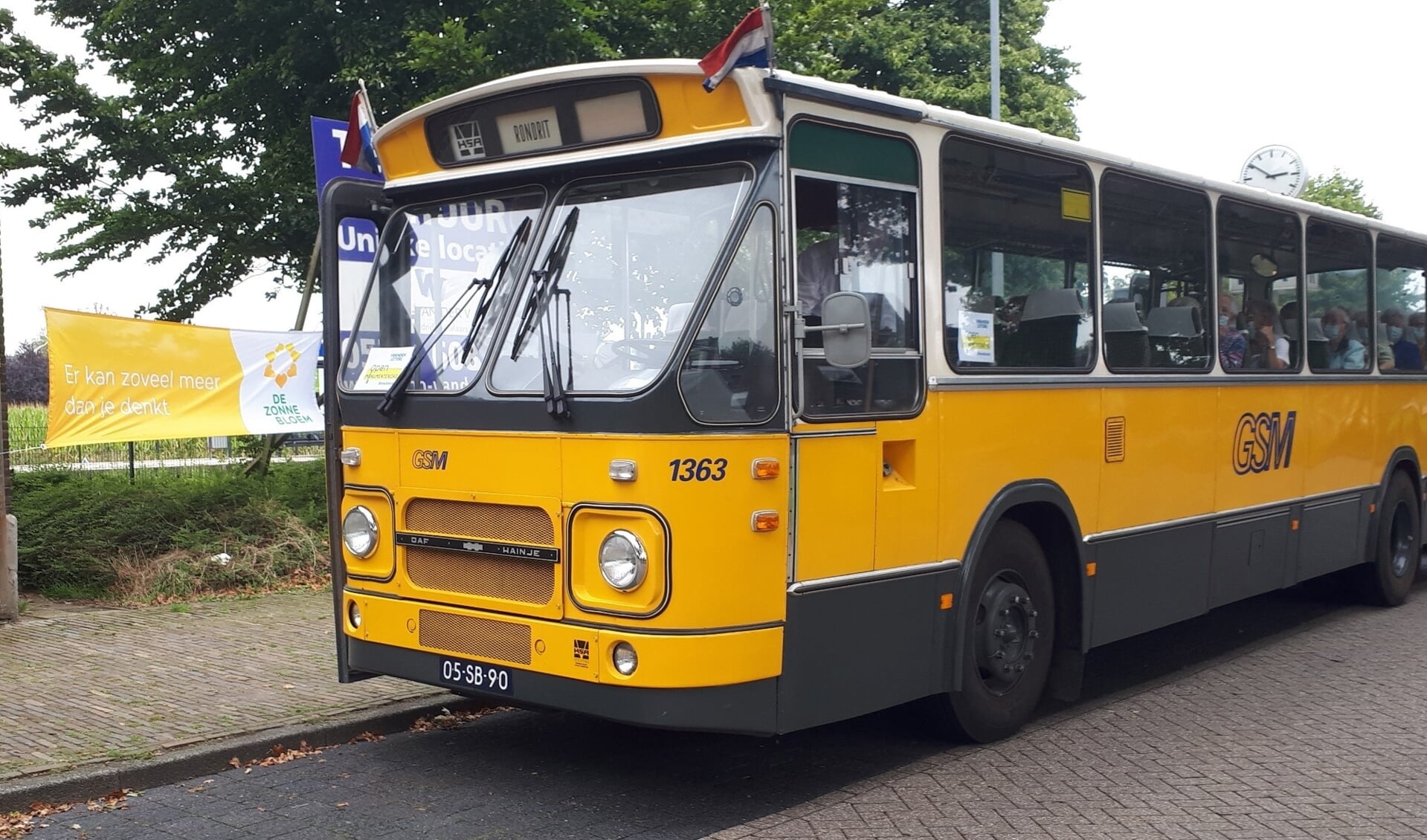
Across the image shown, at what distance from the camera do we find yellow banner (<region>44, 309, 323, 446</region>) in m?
10.3

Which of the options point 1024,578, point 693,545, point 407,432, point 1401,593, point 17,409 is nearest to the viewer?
point 693,545

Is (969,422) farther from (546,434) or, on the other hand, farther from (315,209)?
(315,209)

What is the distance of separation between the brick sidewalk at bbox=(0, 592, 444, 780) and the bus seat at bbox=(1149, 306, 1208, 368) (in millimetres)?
4684

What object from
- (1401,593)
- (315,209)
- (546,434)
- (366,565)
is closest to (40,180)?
(315,209)

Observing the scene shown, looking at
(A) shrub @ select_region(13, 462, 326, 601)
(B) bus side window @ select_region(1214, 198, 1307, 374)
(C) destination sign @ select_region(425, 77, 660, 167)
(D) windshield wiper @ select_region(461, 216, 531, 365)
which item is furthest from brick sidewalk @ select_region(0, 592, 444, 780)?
(B) bus side window @ select_region(1214, 198, 1307, 374)

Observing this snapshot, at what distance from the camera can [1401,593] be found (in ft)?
38.4

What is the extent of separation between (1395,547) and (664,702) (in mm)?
8619

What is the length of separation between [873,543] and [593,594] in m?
1.30

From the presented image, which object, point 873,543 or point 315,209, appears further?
point 315,209

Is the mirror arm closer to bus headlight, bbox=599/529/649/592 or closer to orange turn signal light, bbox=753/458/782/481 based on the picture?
orange turn signal light, bbox=753/458/782/481

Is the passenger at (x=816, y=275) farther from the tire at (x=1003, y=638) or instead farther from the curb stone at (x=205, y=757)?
the curb stone at (x=205, y=757)

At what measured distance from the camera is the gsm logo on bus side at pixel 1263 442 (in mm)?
9195

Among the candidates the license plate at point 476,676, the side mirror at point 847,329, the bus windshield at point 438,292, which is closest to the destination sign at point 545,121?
the bus windshield at point 438,292

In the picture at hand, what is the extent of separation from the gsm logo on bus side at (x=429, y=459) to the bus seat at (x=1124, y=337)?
3.78m
